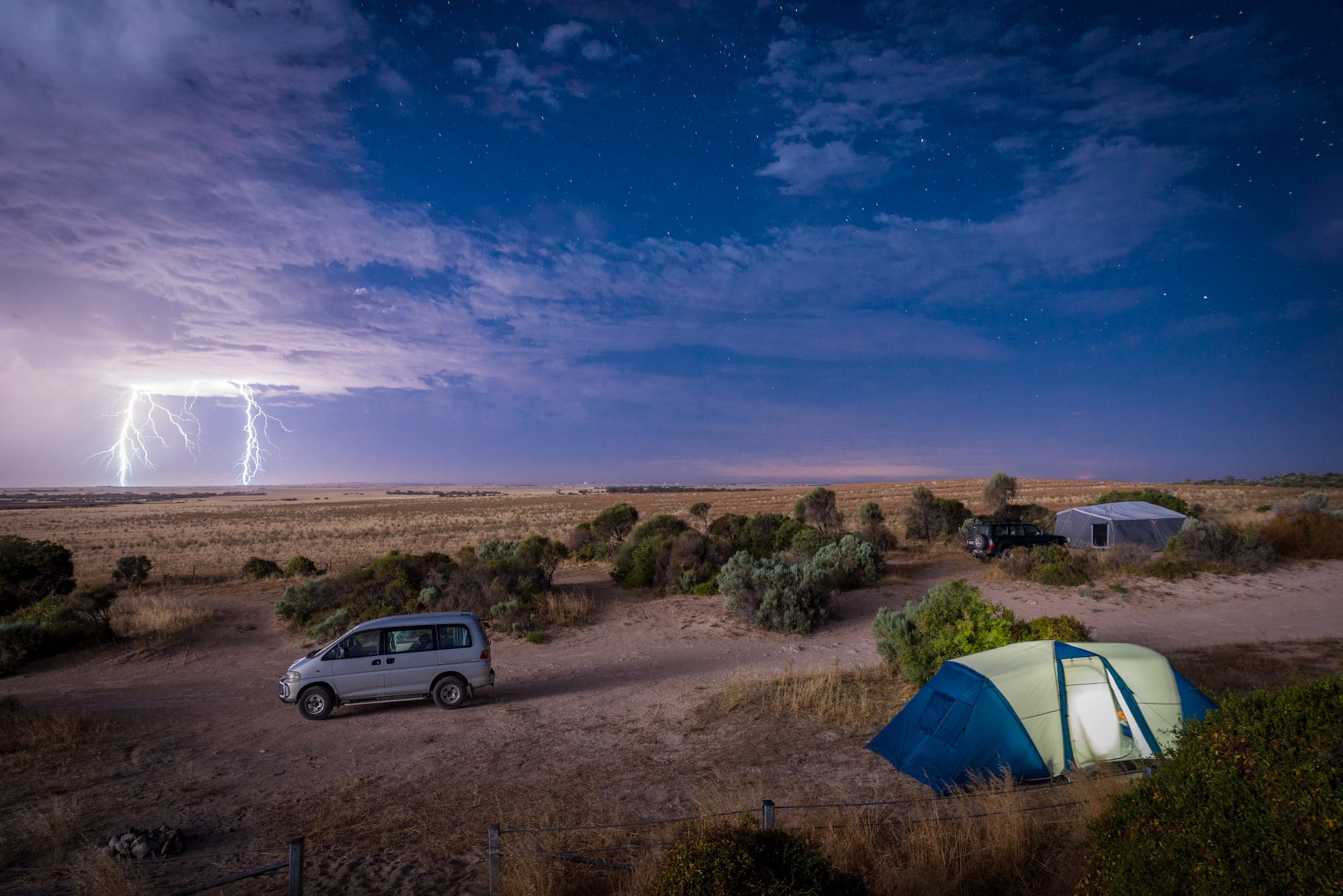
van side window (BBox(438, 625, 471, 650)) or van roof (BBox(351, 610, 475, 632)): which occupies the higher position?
van roof (BBox(351, 610, 475, 632))

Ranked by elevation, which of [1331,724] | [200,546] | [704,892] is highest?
[1331,724]

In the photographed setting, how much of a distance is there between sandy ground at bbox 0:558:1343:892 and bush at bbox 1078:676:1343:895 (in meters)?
4.51

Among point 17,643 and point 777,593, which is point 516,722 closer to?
point 777,593

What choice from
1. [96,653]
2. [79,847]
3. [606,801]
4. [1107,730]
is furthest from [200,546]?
[1107,730]

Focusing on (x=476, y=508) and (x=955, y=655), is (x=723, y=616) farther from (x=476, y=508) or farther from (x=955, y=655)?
(x=476, y=508)

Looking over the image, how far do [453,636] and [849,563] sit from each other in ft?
46.0

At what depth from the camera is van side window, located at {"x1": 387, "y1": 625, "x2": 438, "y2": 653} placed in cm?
1252

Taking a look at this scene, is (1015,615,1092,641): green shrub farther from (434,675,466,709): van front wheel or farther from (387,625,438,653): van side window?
(387,625,438,653): van side window

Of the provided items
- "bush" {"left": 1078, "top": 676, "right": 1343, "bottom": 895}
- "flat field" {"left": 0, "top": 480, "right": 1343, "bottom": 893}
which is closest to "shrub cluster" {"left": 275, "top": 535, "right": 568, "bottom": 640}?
"flat field" {"left": 0, "top": 480, "right": 1343, "bottom": 893}

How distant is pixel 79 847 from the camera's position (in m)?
7.13

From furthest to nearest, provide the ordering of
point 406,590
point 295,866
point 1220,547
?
point 1220,547 < point 406,590 < point 295,866

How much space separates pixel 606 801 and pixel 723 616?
39.8ft

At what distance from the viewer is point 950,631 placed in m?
12.0

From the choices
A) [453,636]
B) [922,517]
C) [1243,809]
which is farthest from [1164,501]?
[1243,809]
